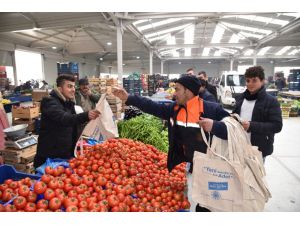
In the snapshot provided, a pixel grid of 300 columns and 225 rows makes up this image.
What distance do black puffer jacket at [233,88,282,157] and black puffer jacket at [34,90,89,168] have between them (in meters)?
1.78

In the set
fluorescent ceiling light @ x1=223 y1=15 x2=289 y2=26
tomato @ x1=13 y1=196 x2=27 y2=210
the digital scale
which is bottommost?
the digital scale

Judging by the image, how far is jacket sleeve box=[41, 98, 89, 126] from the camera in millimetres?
2533

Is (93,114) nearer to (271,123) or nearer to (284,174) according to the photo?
(271,123)

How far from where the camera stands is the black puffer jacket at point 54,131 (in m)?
2.61

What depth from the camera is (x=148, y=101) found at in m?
2.62

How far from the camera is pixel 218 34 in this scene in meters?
14.0

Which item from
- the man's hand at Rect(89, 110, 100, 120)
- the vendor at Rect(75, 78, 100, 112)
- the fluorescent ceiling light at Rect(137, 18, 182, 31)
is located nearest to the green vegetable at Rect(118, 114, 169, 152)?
the vendor at Rect(75, 78, 100, 112)

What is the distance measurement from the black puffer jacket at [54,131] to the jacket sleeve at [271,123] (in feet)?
5.61

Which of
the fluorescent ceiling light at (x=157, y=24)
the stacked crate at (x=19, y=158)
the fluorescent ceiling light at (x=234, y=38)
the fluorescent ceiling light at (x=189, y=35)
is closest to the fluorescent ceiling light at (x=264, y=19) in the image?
the fluorescent ceiling light at (x=157, y=24)

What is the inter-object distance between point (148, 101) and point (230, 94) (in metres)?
11.9

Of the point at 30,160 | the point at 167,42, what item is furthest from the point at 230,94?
the point at 30,160

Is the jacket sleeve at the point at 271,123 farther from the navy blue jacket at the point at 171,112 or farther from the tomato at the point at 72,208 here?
the tomato at the point at 72,208

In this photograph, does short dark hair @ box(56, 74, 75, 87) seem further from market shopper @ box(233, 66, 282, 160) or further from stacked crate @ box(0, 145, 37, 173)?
stacked crate @ box(0, 145, 37, 173)

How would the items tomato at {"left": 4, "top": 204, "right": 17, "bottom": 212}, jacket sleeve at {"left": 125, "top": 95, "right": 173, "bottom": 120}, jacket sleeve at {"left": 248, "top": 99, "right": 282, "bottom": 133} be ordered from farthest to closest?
jacket sleeve at {"left": 125, "top": 95, "right": 173, "bottom": 120}, jacket sleeve at {"left": 248, "top": 99, "right": 282, "bottom": 133}, tomato at {"left": 4, "top": 204, "right": 17, "bottom": 212}
